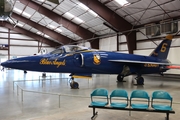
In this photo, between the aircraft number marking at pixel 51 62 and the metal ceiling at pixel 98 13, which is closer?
the aircraft number marking at pixel 51 62

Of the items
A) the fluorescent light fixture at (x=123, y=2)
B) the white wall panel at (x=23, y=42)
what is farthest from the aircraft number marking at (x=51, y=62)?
the white wall panel at (x=23, y=42)

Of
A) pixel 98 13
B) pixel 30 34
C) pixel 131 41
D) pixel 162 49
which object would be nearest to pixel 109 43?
pixel 131 41

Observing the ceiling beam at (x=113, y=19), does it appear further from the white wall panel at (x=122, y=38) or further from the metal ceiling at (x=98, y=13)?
the white wall panel at (x=122, y=38)

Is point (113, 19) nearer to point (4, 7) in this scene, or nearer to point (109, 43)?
point (109, 43)

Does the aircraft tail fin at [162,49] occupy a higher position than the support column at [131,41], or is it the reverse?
the support column at [131,41]

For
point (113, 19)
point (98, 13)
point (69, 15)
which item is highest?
point (69, 15)

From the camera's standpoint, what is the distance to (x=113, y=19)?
1695 cm

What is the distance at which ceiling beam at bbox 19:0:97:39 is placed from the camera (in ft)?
65.4

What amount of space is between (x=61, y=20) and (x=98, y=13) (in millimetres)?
7637

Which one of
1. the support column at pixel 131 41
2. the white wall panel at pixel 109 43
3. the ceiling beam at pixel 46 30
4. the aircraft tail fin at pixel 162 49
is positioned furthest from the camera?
the ceiling beam at pixel 46 30

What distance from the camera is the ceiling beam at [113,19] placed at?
15548mm

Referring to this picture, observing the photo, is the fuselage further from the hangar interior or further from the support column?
the support column

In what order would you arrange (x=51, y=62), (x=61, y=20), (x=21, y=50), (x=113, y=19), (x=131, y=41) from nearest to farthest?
(x=51, y=62) < (x=113, y=19) < (x=131, y=41) < (x=61, y=20) < (x=21, y=50)

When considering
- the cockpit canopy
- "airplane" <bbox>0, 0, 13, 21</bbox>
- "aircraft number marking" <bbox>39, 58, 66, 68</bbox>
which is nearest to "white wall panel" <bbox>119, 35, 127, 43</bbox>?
the cockpit canopy
